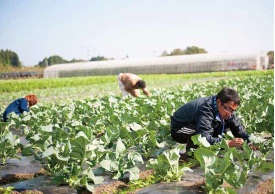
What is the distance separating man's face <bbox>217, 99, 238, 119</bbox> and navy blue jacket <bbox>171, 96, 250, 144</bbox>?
7cm

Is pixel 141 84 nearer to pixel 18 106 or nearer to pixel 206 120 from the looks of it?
pixel 18 106

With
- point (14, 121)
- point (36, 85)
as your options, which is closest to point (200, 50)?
point (36, 85)

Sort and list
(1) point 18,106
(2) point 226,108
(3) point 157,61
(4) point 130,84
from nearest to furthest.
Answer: (2) point 226,108 → (1) point 18,106 → (4) point 130,84 → (3) point 157,61

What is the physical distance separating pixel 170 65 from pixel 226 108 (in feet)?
117

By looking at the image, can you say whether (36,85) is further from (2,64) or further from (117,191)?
(117,191)

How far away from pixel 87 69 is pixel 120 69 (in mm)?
4700

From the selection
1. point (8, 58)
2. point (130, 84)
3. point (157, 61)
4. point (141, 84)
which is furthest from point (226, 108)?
point (157, 61)

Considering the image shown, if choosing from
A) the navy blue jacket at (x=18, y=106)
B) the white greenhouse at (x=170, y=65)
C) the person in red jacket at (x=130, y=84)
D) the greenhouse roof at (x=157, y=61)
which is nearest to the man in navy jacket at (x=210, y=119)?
the navy blue jacket at (x=18, y=106)

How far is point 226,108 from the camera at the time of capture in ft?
10.6

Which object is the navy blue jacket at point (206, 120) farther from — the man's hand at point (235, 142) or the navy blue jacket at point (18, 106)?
the navy blue jacket at point (18, 106)

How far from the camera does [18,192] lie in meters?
2.86

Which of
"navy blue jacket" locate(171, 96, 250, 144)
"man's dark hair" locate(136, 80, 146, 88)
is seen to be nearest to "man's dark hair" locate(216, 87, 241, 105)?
"navy blue jacket" locate(171, 96, 250, 144)

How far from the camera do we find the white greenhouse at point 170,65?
33312mm

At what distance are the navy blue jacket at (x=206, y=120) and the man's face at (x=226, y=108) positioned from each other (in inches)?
2.6
